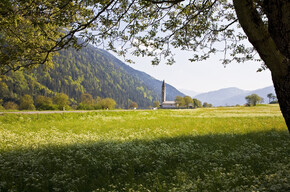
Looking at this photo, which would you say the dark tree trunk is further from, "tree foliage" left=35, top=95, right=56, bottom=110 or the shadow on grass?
"tree foliage" left=35, top=95, right=56, bottom=110

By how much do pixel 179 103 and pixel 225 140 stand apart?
169m

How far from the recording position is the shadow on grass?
17.6 ft

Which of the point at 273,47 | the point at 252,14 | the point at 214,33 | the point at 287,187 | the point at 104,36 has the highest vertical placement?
the point at 214,33

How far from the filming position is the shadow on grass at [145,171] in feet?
17.6

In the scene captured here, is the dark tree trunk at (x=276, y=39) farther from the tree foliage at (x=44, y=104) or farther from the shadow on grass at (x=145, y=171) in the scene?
the tree foliage at (x=44, y=104)

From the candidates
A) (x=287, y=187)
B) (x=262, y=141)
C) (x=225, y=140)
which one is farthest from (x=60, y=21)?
(x=262, y=141)

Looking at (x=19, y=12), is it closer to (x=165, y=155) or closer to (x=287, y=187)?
(x=165, y=155)

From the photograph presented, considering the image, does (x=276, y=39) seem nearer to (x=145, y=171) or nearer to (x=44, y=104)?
(x=145, y=171)

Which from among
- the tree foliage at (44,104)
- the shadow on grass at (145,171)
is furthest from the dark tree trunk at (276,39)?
the tree foliage at (44,104)

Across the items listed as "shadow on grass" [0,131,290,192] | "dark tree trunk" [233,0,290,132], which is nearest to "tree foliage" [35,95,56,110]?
"shadow on grass" [0,131,290,192]

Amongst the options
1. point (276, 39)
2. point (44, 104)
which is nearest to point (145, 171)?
point (276, 39)

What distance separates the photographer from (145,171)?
23.1ft

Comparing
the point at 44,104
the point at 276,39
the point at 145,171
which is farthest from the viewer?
the point at 44,104

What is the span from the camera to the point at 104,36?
7629 mm
